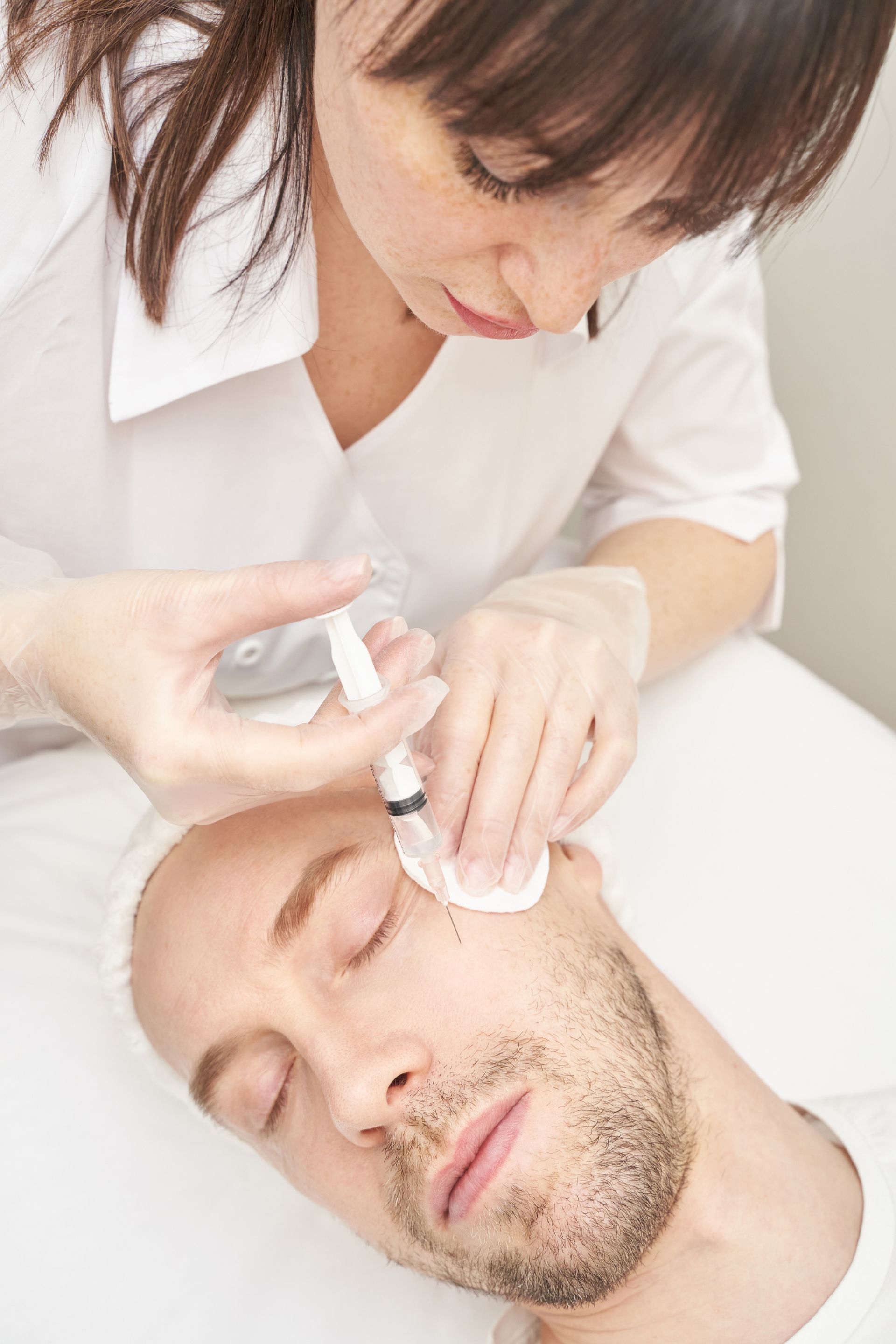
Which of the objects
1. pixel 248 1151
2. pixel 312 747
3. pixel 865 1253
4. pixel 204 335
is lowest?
pixel 865 1253

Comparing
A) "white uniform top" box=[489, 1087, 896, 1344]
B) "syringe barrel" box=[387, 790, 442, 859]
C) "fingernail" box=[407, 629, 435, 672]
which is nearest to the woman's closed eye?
"fingernail" box=[407, 629, 435, 672]

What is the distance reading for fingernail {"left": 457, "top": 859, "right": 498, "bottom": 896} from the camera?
1.06m

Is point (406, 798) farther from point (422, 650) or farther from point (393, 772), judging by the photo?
point (422, 650)

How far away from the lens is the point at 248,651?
4.67 feet

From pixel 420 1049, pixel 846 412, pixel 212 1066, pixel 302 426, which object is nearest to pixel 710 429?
pixel 846 412

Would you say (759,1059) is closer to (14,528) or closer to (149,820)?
(149,820)

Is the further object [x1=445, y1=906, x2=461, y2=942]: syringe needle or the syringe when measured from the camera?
[x1=445, y1=906, x2=461, y2=942]: syringe needle

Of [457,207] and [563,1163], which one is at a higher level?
[457,207]

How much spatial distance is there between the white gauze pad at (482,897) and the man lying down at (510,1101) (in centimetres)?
1

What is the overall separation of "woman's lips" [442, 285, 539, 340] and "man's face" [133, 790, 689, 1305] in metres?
0.54

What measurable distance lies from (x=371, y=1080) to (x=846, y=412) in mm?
1536

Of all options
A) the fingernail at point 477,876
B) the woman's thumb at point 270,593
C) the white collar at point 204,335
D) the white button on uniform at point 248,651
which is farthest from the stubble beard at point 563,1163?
the white collar at point 204,335

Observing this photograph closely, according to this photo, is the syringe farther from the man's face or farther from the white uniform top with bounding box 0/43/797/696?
the white uniform top with bounding box 0/43/797/696

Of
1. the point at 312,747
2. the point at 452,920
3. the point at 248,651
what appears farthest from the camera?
the point at 248,651
